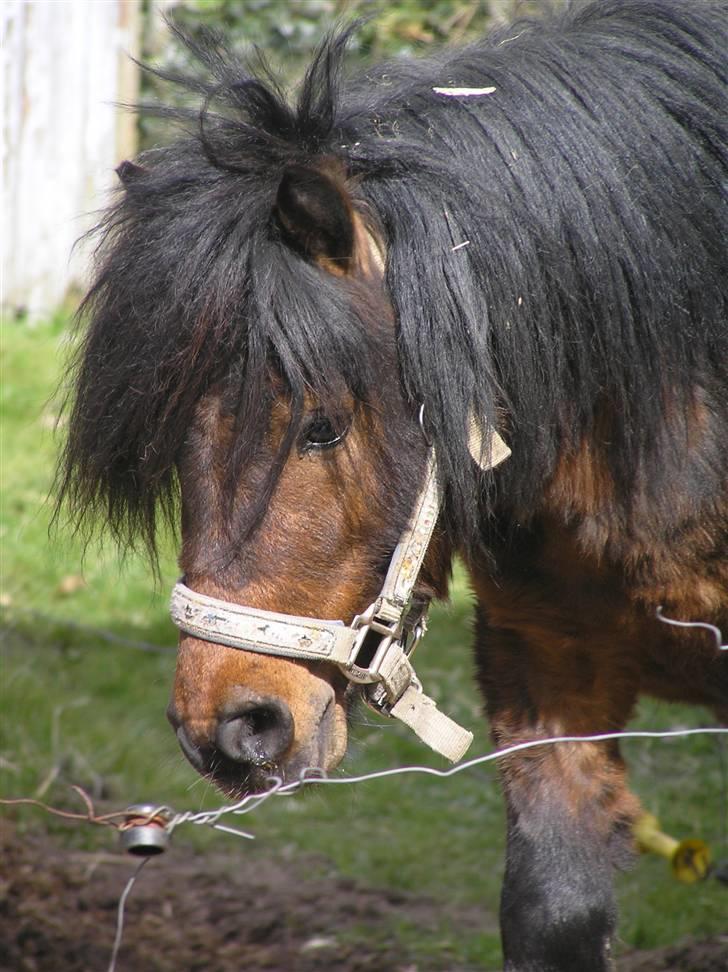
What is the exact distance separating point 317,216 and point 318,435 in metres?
0.34

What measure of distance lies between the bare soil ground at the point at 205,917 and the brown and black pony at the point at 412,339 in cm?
143

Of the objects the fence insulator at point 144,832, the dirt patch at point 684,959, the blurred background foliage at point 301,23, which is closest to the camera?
the fence insulator at point 144,832

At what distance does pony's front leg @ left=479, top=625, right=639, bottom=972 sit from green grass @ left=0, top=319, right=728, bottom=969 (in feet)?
2.04

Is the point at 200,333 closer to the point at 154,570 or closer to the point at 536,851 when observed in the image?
the point at 154,570

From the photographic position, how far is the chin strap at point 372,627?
6.48 ft

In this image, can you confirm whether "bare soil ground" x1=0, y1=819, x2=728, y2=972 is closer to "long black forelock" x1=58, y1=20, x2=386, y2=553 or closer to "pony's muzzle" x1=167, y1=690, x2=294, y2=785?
"pony's muzzle" x1=167, y1=690, x2=294, y2=785

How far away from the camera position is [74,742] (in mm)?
4383

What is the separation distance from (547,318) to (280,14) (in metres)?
6.58

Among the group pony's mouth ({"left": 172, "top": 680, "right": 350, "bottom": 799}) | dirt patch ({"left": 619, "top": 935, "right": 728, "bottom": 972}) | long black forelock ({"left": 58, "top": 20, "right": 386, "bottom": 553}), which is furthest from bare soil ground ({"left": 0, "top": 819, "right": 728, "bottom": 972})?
long black forelock ({"left": 58, "top": 20, "right": 386, "bottom": 553})

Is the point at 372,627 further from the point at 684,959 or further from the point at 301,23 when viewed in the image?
the point at 301,23

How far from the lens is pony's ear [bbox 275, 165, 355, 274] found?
195cm

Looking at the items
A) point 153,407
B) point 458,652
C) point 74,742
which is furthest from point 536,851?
point 458,652

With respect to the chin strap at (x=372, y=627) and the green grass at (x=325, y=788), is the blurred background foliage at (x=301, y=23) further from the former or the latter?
the chin strap at (x=372, y=627)

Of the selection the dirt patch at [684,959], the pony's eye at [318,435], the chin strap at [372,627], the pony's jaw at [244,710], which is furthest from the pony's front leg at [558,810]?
the pony's eye at [318,435]
